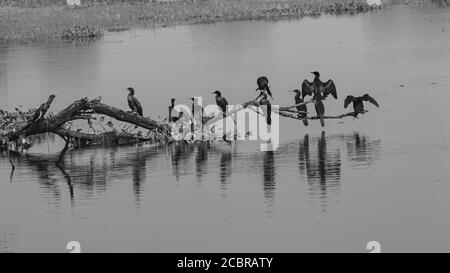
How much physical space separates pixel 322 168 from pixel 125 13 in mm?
59877

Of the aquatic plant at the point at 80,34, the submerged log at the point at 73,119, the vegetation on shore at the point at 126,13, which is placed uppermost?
the vegetation on shore at the point at 126,13

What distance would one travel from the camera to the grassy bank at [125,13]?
71.7 m

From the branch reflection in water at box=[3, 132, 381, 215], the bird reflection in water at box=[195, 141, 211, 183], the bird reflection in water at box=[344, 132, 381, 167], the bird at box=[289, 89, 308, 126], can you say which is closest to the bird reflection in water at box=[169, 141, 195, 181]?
the branch reflection in water at box=[3, 132, 381, 215]

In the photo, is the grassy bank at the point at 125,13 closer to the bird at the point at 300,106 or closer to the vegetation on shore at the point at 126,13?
the vegetation on shore at the point at 126,13

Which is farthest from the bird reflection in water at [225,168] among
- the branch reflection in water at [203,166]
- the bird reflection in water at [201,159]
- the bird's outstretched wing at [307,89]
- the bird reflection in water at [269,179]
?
the bird's outstretched wing at [307,89]

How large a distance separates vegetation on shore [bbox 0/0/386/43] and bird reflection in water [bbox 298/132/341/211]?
4221cm

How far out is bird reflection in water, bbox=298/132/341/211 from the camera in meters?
22.8

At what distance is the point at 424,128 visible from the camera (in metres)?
29.6

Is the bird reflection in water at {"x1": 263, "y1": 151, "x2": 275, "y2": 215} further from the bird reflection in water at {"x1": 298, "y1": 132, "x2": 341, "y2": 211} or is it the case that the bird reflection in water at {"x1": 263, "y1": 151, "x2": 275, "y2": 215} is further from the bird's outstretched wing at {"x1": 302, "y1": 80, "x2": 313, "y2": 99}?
the bird's outstretched wing at {"x1": 302, "y1": 80, "x2": 313, "y2": 99}

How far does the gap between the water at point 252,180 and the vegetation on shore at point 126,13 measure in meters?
25.6

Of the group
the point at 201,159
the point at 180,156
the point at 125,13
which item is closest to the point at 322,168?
the point at 201,159

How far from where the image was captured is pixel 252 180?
24688 millimetres
